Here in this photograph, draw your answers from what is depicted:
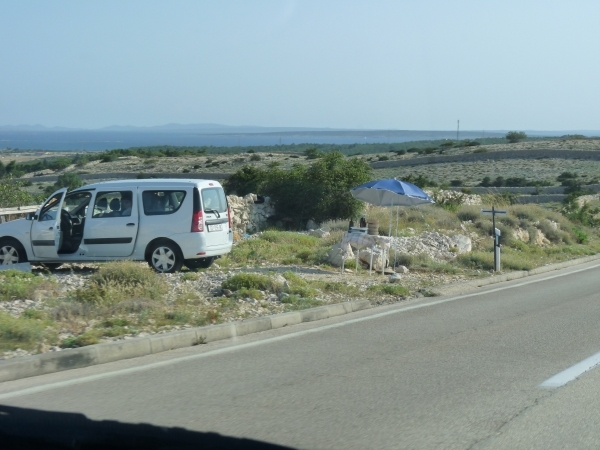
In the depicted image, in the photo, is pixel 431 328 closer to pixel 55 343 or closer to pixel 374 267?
pixel 55 343

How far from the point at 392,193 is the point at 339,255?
1.96 metres

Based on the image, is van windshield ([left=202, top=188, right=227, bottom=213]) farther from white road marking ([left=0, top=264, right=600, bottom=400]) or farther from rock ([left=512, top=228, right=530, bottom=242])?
rock ([left=512, top=228, right=530, bottom=242])

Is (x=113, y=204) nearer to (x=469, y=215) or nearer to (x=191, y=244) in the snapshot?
(x=191, y=244)

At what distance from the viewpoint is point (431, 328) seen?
10.6 m

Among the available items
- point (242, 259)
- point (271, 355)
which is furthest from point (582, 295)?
point (271, 355)

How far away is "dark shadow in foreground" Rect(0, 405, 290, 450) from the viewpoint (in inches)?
181

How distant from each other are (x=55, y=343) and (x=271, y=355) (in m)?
2.42

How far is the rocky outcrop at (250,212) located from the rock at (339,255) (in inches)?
413

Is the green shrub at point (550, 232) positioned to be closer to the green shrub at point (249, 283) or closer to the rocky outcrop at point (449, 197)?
the rocky outcrop at point (449, 197)

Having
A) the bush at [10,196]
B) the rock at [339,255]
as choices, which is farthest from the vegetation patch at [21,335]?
the bush at [10,196]

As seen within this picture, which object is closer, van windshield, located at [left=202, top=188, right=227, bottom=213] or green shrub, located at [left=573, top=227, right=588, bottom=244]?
van windshield, located at [left=202, top=188, right=227, bottom=213]

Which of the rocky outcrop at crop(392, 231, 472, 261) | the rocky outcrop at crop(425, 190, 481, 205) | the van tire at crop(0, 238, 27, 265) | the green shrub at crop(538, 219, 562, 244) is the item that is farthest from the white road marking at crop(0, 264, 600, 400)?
the rocky outcrop at crop(425, 190, 481, 205)

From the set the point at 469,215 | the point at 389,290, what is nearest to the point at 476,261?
the point at 389,290

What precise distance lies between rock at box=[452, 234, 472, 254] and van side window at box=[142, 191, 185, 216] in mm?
8739
